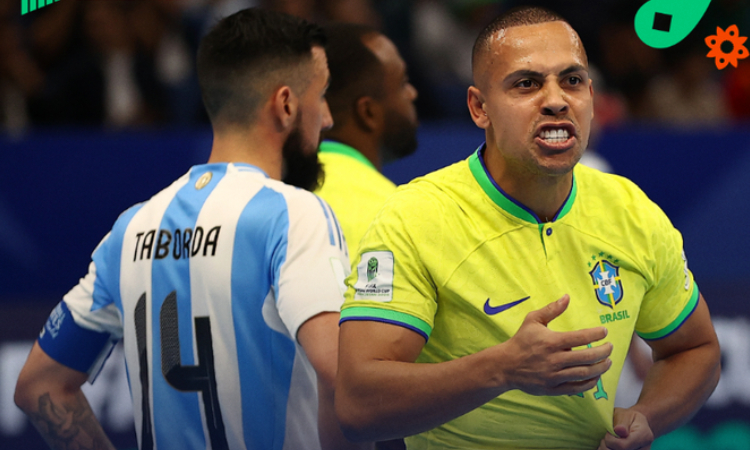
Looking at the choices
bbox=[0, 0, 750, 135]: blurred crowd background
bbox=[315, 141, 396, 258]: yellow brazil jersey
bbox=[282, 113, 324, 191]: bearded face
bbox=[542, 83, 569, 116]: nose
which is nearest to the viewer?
bbox=[542, 83, 569, 116]: nose

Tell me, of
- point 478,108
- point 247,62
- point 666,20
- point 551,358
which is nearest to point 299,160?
point 247,62

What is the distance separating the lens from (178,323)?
263 centimetres

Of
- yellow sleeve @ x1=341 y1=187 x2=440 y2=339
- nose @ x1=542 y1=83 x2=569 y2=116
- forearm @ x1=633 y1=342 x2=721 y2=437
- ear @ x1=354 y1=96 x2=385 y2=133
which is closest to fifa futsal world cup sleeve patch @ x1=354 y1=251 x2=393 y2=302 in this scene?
yellow sleeve @ x1=341 y1=187 x2=440 y2=339

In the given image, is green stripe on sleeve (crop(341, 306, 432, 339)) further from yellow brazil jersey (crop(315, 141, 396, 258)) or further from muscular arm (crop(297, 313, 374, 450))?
yellow brazil jersey (crop(315, 141, 396, 258))

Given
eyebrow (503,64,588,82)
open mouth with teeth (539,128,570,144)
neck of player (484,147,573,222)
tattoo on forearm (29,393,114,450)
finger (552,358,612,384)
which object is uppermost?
eyebrow (503,64,588,82)

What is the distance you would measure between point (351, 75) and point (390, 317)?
1767 mm

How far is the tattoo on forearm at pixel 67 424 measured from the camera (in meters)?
2.90

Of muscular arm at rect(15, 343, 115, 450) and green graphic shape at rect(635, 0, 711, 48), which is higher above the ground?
green graphic shape at rect(635, 0, 711, 48)

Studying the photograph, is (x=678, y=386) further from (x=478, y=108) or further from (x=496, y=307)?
(x=478, y=108)

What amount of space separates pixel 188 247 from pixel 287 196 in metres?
0.33

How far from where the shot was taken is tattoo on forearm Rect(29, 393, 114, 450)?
9.50 feet

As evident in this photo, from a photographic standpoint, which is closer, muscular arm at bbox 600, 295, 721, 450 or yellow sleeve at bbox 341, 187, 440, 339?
yellow sleeve at bbox 341, 187, 440, 339

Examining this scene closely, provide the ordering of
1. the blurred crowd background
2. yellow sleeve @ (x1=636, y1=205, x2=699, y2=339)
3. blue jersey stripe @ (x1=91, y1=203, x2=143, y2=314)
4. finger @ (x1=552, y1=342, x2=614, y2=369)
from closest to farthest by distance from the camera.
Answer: finger @ (x1=552, y1=342, x2=614, y2=369)
yellow sleeve @ (x1=636, y1=205, x2=699, y2=339)
blue jersey stripe @ (x1=91, y1=203, x2=143, y2=314)
the blurred crowd background

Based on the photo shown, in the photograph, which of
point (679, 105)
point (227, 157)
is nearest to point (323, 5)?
point (679, 105)
